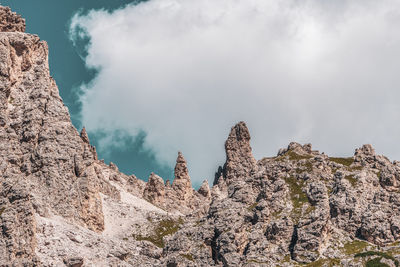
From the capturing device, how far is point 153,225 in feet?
579

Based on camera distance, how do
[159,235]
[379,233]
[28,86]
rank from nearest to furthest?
[379,233] < [28,86] < [159,235]

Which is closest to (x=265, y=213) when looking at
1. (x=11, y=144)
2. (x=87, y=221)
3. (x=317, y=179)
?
(x=317, y=179)

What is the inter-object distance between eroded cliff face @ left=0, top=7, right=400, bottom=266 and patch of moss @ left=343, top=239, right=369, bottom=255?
0.78ft

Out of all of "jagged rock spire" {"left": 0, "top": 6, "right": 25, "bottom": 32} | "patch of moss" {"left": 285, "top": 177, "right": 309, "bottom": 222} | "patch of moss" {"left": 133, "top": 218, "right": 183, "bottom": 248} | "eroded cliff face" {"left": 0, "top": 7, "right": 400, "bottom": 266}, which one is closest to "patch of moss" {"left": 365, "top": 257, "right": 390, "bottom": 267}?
"eroded cliff face" {"left": 0, "top": 7, "right": 400, "bottom": 266}

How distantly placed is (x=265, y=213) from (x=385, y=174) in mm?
38607

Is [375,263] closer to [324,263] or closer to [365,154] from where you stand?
[324,263]

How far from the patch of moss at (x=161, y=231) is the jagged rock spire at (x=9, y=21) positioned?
3283 inches

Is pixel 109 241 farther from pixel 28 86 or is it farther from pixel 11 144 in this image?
pixel 28 86

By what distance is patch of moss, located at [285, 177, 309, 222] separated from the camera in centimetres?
12653

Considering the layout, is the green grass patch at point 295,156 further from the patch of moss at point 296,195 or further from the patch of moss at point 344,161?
the patch of moss at point 296,195

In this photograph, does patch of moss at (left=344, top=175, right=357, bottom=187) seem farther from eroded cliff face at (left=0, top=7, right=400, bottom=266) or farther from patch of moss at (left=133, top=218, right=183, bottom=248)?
patch of moss at (left=133, top=218, right=183, bottom=248)

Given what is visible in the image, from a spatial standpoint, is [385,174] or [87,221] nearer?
[385,174]

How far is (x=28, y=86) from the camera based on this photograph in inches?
6220

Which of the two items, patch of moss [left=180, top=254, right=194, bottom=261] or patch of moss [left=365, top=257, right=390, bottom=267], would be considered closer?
patch of moss [left=365, top=257, right=390, bottom=267]
